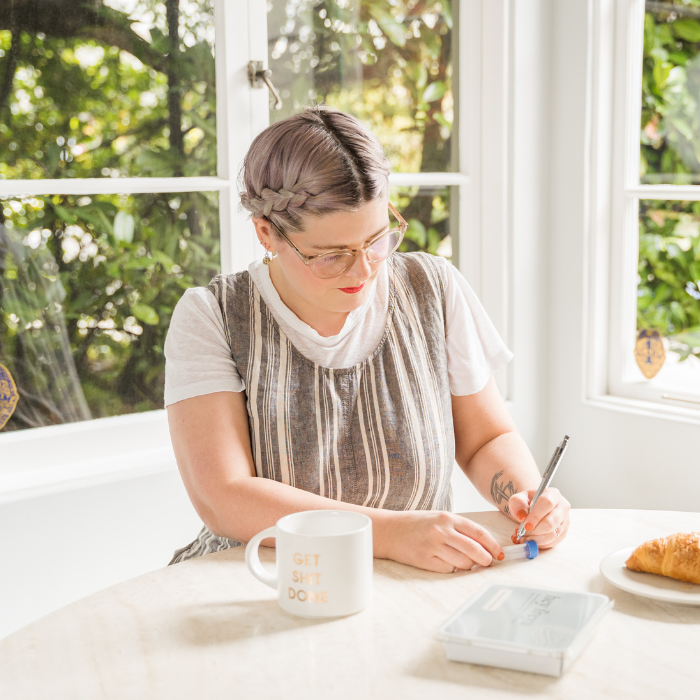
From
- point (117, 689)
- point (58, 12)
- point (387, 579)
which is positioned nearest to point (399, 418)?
point (387, 579)

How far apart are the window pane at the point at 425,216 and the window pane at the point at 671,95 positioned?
0.58 metres

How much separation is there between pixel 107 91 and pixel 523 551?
1.37m

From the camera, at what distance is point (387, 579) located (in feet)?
3.23

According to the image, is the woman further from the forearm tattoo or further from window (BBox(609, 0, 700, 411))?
window (BBox(609, 0, 700, 411))

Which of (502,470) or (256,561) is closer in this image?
(256,561)

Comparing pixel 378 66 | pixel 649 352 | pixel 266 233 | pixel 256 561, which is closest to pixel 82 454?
pixel 266 233

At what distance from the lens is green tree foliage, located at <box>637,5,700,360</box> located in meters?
2.15

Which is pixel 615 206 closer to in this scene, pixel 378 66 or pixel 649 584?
pixel 378 66

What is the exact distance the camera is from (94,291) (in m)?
1.83

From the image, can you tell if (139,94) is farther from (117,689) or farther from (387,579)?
(117,689)

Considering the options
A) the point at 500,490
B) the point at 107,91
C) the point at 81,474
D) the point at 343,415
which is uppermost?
the point at 107,91

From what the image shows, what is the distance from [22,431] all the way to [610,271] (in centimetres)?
166

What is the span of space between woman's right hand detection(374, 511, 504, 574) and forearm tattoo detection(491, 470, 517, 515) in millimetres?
209

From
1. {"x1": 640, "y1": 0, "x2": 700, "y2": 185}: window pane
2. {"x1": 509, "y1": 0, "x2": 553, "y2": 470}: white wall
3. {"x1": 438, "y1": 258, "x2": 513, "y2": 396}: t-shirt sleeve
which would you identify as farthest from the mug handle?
{"x1": 640, "y1": 0, "x2": 700, "y2": 185}: window pane
